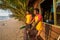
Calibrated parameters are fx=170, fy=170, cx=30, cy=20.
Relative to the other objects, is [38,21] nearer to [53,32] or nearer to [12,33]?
[53,32]

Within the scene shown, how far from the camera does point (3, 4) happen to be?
38.4 feet

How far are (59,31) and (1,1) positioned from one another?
24.6 ft

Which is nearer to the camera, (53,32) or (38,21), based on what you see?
(38,21)

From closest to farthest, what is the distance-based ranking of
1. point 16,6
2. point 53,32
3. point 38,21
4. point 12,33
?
point 38,21 → point 53,32 → point 16,6 → point 12,33

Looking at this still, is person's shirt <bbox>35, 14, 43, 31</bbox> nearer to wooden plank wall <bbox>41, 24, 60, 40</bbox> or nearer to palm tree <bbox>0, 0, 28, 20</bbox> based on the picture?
wooden plank wall <bbox>41, 24, 60, 40</bbox>

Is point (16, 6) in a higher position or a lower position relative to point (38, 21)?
higher

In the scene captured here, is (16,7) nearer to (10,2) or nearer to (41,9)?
(10,2)

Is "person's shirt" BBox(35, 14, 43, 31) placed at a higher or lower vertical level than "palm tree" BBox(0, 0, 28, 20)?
lower

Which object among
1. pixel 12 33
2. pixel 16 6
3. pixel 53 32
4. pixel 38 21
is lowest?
pixel 12 33

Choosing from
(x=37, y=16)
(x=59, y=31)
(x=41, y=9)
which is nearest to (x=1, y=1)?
(x=41, y=9)

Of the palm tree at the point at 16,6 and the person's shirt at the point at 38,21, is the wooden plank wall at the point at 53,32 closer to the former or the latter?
the person's shirt at the point at 38,21

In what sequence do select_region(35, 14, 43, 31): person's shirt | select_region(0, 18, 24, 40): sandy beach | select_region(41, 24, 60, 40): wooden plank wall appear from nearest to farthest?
1. select_region(41, 24, 60, 40): wooden plank wall
2. select_region(35, 14, 43, 31): person's shirt
3. select_region(0, 18, 24, 40): sandy beach

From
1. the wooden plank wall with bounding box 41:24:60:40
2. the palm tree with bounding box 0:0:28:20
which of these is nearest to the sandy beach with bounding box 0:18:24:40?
the palm tree with bounding box 0:0:28:20

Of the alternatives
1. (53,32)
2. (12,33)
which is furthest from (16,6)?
(53,32)
